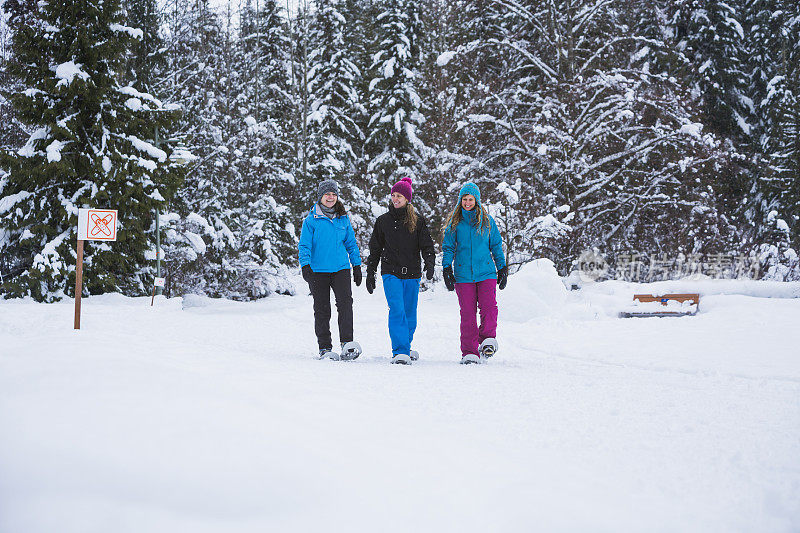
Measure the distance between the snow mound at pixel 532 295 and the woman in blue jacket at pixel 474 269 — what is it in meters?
4.79

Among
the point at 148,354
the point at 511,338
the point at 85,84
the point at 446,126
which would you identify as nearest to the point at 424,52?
the point at 446,126

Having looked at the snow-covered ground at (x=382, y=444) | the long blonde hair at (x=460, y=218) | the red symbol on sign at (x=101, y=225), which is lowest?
the snow-covered ground at (x=382, y=444)

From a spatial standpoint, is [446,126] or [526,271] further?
[446,126]

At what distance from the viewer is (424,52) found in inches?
1264

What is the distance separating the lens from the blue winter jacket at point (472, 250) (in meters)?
6.62

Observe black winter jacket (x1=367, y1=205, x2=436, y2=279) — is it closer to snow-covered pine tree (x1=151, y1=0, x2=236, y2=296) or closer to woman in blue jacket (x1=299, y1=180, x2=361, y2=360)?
woman in blue jacket (x1=299, y1=180, x2=361, y2=360)

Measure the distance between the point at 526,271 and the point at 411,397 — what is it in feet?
27.1

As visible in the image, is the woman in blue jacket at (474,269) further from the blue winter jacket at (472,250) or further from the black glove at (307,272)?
the black glove at (307,272)

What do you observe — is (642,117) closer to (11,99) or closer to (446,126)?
(446,126)

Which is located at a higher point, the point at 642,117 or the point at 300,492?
the point at 642,117

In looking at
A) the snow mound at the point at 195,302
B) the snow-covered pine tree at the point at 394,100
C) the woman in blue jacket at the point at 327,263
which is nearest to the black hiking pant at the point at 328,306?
the woman in blue jacket at the point at 327,263

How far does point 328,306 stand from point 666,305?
631 cm

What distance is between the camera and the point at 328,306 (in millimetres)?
6879

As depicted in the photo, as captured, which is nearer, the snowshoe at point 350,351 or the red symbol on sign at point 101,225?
the snowshoe at point 350,351
